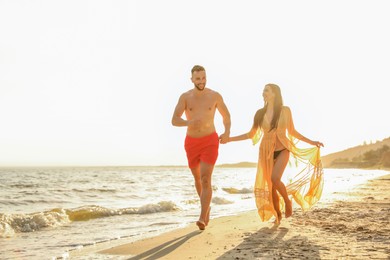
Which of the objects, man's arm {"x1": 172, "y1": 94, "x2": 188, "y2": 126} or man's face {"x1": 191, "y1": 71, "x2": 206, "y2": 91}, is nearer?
man's arm {"x1": 172, "y1": 94, "x2": 188, "y2": 126}

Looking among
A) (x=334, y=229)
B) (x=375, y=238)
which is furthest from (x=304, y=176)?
(x=375, y=238)

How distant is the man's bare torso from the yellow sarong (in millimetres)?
1039

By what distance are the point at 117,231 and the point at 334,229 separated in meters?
4.27

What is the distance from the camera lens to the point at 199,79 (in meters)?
6.52

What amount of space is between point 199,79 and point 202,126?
27.2 inches

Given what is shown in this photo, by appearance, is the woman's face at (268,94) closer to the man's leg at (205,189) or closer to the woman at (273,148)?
the woman at (273,148)

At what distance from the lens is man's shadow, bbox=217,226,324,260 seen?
4461 mm

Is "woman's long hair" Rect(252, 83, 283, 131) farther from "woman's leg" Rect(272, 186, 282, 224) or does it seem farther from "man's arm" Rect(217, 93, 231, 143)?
"woman's leg" Rect(272, 186, 282, 224)

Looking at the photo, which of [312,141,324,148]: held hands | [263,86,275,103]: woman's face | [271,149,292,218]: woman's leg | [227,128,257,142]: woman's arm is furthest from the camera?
[312,141,324,148]: held hands

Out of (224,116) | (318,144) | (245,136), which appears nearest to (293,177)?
(318,144)

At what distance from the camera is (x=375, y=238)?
533 centimetres

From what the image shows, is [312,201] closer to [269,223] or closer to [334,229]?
[269,223]

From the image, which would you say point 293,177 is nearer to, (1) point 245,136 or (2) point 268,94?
(1) point 245,136

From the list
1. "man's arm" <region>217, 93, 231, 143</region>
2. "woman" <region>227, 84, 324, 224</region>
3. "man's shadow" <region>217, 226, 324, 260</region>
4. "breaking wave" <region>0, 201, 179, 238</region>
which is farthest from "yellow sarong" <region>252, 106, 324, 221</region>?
"breaking wave" <region>0, 201, 179, 238</region>
